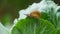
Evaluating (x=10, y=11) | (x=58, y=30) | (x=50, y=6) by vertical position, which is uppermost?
(x=10, y=11)

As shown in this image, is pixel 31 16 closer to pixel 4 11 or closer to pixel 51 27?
pixel 51 27

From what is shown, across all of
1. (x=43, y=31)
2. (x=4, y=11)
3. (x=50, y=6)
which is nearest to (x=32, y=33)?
(x=43, y=31)

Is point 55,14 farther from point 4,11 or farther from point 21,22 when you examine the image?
point 4,11

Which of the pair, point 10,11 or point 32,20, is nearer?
point 32,20

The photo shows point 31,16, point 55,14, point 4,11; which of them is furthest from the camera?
point 4,11

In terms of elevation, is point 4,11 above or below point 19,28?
above

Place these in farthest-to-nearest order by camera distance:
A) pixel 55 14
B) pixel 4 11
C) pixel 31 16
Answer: pixel 4 11 < pixel 55 14 < pixel 31 16
